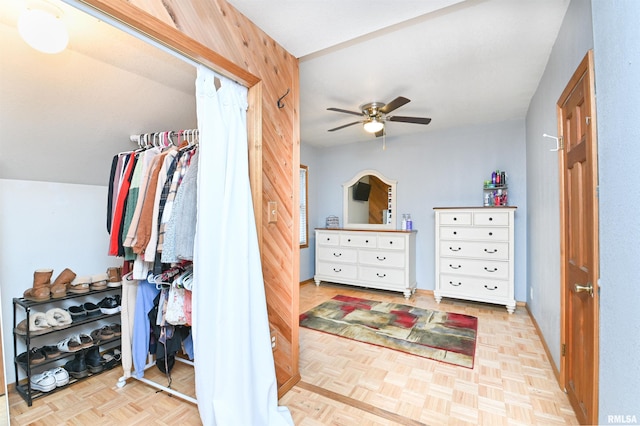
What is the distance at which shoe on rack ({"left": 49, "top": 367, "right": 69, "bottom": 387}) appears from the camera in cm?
199

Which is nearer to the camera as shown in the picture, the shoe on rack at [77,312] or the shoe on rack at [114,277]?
the shoe on rack at [77,312]

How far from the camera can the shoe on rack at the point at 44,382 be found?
75.6 inches

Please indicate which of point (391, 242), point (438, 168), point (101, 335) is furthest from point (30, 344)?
point (438, 168)

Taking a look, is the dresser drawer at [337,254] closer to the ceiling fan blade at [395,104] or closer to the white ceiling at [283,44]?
the ceiling fan blade at [395,104]

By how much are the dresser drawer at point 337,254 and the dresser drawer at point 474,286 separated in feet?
4.32

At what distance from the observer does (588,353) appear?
1.45m

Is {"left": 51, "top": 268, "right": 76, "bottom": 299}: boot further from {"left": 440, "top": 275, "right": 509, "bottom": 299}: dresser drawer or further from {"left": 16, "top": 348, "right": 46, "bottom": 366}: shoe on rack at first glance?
{"left": 440, "top": 275, "right": 509, "bottom": 299}: dresser drawer

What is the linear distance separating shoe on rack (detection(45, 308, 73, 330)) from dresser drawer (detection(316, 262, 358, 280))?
3.25m

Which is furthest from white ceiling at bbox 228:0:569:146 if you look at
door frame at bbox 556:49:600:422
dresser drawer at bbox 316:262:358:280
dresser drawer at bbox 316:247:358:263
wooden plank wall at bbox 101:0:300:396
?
dresser drawer at bbox 316:262:358:280

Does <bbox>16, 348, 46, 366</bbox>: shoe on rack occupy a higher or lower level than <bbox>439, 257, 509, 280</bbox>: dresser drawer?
lower

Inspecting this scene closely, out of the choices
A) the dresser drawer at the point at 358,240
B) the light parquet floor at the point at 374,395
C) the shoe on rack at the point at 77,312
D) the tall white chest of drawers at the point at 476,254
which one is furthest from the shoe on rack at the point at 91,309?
the tall white chest of drawers at the point at 476,254

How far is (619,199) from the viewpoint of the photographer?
94cm

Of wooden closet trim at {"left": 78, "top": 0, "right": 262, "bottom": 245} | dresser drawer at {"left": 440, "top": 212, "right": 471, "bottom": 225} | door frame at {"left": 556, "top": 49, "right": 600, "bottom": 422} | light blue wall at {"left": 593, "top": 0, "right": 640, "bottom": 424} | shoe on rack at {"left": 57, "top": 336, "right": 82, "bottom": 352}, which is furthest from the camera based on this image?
dresser drawer at {"left": 440, "top": 212, "right": 471, "bottom": 225}

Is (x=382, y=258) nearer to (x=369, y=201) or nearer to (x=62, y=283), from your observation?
(x=369, y=201)
